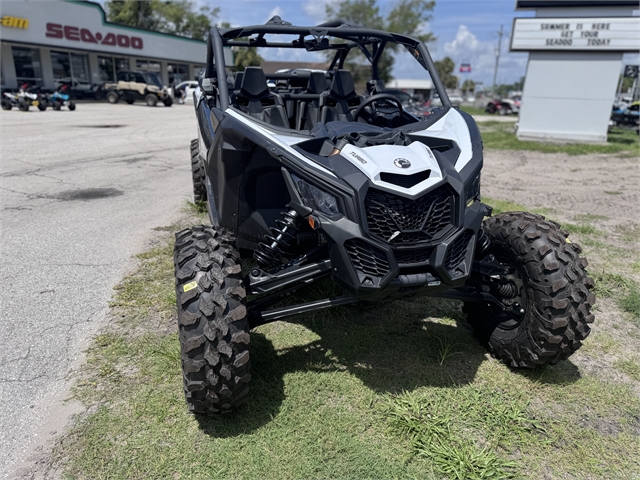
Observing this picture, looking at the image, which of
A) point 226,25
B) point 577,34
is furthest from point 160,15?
point 577,34

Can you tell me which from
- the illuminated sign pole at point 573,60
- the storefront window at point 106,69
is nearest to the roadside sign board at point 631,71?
the illuminated sign pole at point 573,60

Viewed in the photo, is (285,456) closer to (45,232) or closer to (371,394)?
(371,394)

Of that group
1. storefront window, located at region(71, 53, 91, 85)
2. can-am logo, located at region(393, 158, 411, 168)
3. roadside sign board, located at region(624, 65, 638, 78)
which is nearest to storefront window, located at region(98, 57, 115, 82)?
storefront window, located at region(71, 53, 91, 85)

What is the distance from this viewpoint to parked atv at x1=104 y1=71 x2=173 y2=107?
29.0 meters

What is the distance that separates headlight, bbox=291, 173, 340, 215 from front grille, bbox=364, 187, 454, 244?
0.18 m

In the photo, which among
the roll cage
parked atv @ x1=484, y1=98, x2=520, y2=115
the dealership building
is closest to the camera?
the roll cage

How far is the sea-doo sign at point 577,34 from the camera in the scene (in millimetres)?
15734

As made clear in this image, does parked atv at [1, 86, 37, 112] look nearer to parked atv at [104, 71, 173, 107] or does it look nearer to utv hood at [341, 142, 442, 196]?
parked atv at [104, 71, 173, 107]

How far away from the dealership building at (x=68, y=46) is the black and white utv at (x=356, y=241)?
24.2m

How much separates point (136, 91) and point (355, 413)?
99.1 ft

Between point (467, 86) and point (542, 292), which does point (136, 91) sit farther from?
point (467, 86)

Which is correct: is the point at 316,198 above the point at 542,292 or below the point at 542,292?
above

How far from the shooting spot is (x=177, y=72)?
143 feet

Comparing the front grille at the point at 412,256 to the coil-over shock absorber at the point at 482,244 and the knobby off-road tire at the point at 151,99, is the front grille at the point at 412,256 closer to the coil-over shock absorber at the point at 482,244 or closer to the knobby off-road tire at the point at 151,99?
the coil-over shock absorber at the point at 482,244
